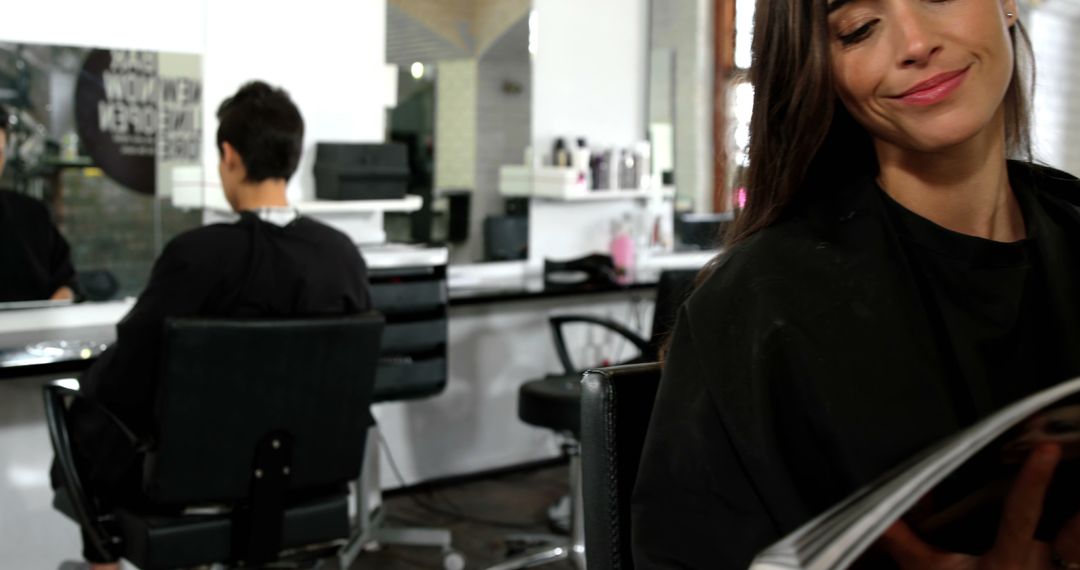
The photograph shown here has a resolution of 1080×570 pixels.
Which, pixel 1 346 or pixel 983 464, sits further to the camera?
pixel 1 346

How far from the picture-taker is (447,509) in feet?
12.9

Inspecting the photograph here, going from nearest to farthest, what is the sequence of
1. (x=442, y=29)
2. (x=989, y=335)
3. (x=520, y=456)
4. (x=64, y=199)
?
(x=989, y=335) < (x=64, y=199) < (x=442, y=29) < (x=520, y=456)

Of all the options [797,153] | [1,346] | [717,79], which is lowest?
[1,346]

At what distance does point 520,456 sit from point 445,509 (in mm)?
546

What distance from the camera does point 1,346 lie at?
285 cm

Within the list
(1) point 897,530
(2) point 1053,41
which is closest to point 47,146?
(1) point 897,530

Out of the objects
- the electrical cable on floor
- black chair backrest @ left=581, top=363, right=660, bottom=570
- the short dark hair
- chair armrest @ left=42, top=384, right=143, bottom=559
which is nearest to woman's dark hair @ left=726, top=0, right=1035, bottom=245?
black chair backrest @ left=581, top=363, right=660, bottom=570

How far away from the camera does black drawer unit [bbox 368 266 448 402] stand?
10.6 ft

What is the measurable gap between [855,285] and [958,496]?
11.0 inches

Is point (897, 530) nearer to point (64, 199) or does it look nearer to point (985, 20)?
point (985, 20)

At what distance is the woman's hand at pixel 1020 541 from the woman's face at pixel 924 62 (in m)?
0.37

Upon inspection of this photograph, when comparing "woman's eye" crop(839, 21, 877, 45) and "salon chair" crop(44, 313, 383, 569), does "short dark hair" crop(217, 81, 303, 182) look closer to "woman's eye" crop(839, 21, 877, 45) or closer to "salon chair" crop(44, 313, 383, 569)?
"salon chair" crop(44, 313, 383, 569)

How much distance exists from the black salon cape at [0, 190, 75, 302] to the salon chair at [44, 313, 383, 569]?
30.8 inches

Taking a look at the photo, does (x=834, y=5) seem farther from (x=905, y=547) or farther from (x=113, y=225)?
(x=113, y=225)
